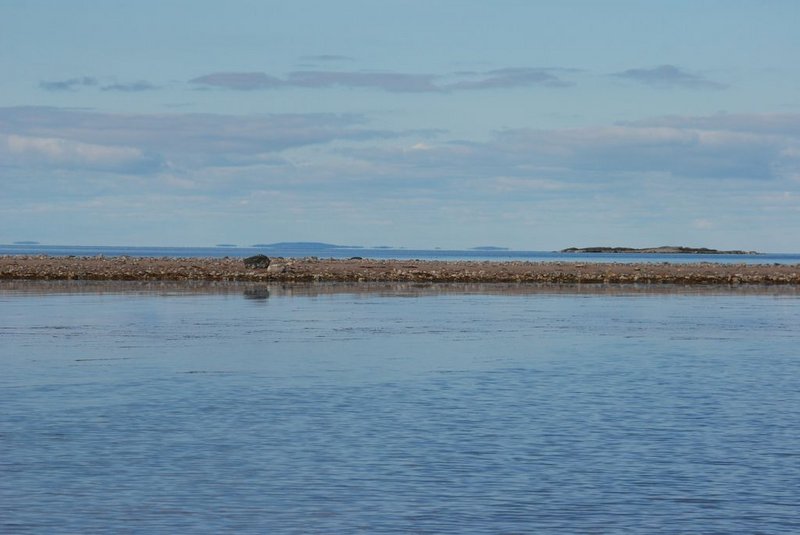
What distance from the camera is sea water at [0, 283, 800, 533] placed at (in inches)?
513

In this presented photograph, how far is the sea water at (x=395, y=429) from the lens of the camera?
1304 centimetres

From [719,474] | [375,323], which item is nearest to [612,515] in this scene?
[719,474]

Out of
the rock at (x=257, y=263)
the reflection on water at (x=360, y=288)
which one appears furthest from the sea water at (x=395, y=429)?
the rock at (x=257, y=263)

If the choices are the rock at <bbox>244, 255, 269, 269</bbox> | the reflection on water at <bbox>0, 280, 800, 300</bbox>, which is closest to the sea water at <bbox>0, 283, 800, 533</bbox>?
the reflection on water at <bbox>0, 280, 800, 300</bbox>

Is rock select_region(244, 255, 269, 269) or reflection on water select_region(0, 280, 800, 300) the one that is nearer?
reflection on water select_region(0, 280, 800, 300)

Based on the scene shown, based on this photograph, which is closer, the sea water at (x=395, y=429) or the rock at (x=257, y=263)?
the sea water at (x=395, y=429)

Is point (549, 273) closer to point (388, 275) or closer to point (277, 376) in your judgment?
point (388, 275)

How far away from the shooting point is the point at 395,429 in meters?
18.2

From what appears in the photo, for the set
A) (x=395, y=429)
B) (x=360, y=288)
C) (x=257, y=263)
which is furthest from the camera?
(x=257, y=263)

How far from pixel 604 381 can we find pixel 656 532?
12.3 m

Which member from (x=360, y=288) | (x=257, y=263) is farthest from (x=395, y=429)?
(x=257, y=263)

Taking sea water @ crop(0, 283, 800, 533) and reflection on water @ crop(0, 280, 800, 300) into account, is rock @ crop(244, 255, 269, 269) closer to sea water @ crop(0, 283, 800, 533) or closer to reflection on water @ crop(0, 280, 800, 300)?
reflection on water @ crop(0, 280, 800, 300)

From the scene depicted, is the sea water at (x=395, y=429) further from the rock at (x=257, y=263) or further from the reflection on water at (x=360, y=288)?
the rock at (x=257, y=263)

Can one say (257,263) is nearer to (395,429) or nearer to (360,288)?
(360,288)
